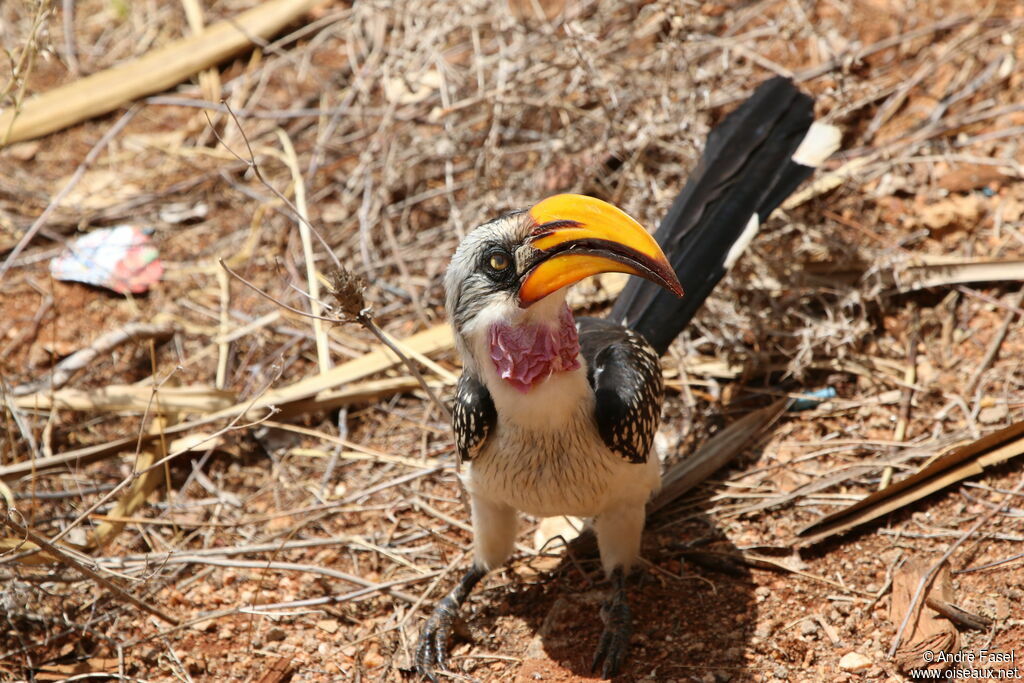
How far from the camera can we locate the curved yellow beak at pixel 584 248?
2564mm

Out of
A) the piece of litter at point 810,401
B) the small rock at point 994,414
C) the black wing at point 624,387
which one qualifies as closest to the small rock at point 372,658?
the black wing at point 624,387

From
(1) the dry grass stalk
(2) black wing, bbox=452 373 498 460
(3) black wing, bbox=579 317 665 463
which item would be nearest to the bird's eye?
(2) black wing, bbox=452 373 498 460

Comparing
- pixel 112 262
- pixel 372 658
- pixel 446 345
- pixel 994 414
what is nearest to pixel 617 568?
pixel 372 658

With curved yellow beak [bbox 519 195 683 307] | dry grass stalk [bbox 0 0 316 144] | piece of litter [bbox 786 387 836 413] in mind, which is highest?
dry grass stalk [bbox 0 0 316 144]

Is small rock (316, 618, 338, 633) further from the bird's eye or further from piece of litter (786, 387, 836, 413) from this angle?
piece of litter (786, 387, 836, 413)

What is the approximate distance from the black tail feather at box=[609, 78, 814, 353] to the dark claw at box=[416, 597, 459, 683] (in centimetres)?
127

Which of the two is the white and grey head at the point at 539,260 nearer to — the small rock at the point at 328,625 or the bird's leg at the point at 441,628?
the bird's leg at the point at 441,628

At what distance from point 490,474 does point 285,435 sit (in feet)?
5.39

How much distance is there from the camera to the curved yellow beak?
2564 millimetres

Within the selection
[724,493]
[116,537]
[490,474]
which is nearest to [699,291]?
[724,493]

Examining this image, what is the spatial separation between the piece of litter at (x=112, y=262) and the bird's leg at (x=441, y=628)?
253 centimetres

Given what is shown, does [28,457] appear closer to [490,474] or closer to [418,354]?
[418,354]

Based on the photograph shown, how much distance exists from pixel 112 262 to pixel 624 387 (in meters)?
3.19

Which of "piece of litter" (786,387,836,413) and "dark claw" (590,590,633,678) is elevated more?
"piece of litter" (786,387,836,413)
